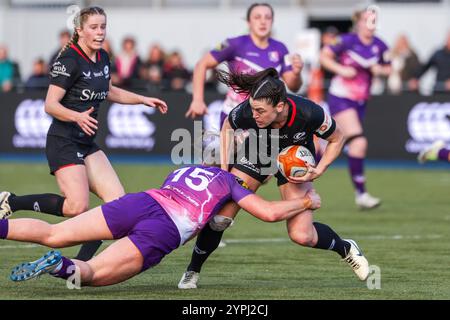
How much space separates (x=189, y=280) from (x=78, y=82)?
6.43 ft

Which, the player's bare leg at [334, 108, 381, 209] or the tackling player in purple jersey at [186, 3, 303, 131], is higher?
the tackling player in purple jersey at [186, 3, 303, 131]

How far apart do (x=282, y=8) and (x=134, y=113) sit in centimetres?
894

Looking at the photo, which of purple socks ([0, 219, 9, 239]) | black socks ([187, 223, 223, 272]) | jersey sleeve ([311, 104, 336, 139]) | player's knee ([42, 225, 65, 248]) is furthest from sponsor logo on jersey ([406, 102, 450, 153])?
purple socks ([0, 219, 9, 239])

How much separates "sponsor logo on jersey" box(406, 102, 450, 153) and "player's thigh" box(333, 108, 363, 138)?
532cm

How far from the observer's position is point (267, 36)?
11.6 metres

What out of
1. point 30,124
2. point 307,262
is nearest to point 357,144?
point 307,262

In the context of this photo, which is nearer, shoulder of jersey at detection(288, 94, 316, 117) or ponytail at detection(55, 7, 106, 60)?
shoulder of jersey at detection(288, 94, 316, 117)

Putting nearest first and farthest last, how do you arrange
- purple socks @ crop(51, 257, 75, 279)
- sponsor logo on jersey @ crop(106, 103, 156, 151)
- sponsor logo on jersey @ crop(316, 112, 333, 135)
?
1. purple socks @ crop(51, 257, 75, 279)
2. sponsor logo on jersey @ crop(316, 112, 333, 135)
3. sponsor logo on jersey @ crop(106, 103, 156, 151)

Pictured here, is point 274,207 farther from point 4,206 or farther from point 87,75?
point 4,206

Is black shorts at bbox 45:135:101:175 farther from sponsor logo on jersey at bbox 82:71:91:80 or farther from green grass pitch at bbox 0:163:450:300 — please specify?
green grass pitch at bbox 0:163:450:300

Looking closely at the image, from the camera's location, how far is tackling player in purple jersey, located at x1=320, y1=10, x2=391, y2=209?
1498 centimetres

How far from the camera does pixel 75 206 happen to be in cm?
940

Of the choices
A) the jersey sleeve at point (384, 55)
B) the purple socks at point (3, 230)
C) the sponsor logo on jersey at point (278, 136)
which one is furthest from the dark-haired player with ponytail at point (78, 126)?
the jersey sleeve at point (384, 55)

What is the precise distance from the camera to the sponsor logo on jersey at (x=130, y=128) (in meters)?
21.2
